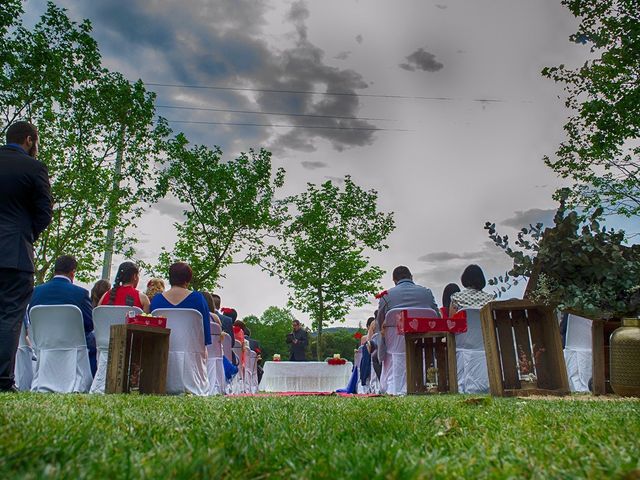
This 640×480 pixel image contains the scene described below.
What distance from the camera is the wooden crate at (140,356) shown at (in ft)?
18.4

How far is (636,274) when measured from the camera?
15.0 feet

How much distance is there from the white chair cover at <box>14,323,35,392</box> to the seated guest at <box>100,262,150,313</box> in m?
1.28

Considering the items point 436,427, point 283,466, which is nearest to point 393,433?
point 436,427

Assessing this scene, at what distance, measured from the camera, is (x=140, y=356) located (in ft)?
20.5

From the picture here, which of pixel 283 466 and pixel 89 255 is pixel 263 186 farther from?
pixel 283 466

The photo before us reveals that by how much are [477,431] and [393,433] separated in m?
0.34

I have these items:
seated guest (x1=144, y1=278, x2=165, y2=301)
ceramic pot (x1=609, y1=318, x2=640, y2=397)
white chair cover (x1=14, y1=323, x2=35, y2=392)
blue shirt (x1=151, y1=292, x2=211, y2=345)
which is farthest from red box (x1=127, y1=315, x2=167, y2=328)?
ceramic pot (x1=609, y1=318, x2=640, y2=397)

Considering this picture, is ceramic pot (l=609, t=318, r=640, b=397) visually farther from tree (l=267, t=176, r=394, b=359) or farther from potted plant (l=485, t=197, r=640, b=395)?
tree (l=267, t=176, r=394, b=359)

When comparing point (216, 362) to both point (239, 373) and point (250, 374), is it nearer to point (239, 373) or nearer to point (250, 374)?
point (239, 373)

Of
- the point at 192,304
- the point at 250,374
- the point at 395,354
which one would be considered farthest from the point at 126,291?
the point at 250,374

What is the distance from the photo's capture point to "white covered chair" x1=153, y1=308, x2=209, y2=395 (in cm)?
653

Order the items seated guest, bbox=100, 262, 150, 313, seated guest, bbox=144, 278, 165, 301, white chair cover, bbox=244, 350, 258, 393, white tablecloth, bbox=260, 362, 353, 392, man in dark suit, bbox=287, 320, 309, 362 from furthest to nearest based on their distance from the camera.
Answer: man in dark suit, bbox=287, 320, 309, 362 → white tablecloth, bbox=260, 362, 353, 392 → white chair cover, bbox=244, 350, 258, 393 → seated guest, bbox=144, 278, 165, 301 → seated guest, bbox=100, 262, 150, 313

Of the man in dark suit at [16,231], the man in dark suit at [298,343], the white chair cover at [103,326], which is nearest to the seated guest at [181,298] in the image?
the white chair cover at [103,326]

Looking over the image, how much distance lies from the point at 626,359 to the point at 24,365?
7.31m
